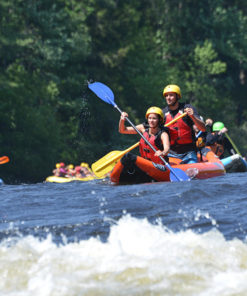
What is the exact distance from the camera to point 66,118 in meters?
31.3

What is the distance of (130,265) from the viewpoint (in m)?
5.71

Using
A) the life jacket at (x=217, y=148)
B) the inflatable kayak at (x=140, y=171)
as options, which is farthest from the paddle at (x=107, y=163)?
the life jacket at (x=217, y=148)

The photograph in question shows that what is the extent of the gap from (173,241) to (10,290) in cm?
149

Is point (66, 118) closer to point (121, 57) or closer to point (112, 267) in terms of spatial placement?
point (121, 57)

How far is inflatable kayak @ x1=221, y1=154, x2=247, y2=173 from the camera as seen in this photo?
14133mm

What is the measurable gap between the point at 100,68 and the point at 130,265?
91.9 feet

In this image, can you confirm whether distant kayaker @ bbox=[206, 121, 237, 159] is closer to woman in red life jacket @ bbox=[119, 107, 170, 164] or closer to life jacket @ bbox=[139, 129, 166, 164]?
woman in red life jacket @ bbox=[119, 107, 170, 164]

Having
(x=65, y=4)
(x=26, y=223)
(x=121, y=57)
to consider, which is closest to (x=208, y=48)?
(x=121, y=57)

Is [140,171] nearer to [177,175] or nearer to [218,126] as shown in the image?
[177,175]

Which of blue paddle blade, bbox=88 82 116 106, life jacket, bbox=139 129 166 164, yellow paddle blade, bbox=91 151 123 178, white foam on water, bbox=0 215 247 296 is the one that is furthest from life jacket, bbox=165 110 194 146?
white foam on water, bbox=0 215 247 296

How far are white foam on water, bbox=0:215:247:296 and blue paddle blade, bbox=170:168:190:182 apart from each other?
3755mm

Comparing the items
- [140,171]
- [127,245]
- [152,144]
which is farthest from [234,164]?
[127,245]

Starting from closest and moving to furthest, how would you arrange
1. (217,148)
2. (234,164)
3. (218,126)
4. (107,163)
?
(107,163) < (234,164) < (217,148) < (218,126)

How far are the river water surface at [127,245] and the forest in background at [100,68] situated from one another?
42.2 feet
